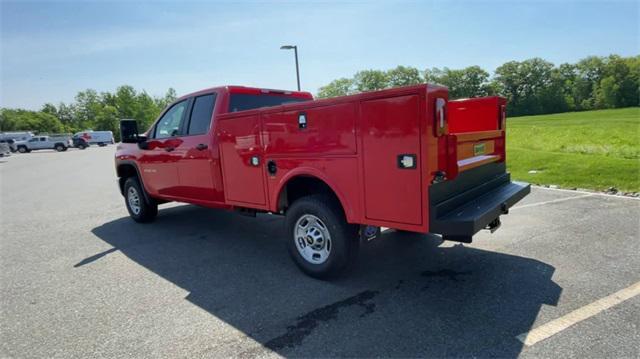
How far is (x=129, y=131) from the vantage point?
6.34 m

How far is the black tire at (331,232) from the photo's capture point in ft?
12.2

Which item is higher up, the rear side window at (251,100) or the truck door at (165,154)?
the rear side window at (251,100)

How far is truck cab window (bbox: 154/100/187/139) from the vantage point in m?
5.74

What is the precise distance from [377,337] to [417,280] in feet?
3.80

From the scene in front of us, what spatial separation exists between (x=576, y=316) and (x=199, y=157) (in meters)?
4.48

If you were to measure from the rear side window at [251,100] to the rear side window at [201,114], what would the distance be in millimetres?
285

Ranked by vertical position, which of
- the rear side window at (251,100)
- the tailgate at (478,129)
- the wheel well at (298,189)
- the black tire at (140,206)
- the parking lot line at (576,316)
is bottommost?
the parking lot line at (576,316)

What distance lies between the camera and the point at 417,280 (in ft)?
12.8

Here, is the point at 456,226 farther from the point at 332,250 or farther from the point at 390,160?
the point at 332,250

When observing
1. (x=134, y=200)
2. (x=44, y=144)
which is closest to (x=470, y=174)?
(x=134, y=200)

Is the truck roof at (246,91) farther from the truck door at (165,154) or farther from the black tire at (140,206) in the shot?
the black tire at (140,206)

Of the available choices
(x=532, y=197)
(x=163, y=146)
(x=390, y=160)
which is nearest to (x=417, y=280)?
(x=390, y=160)

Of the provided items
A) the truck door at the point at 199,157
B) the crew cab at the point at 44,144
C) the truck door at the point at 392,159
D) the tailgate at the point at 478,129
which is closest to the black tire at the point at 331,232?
the truck door at the point at 392,159

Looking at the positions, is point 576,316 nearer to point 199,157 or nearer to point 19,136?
point 199,157
